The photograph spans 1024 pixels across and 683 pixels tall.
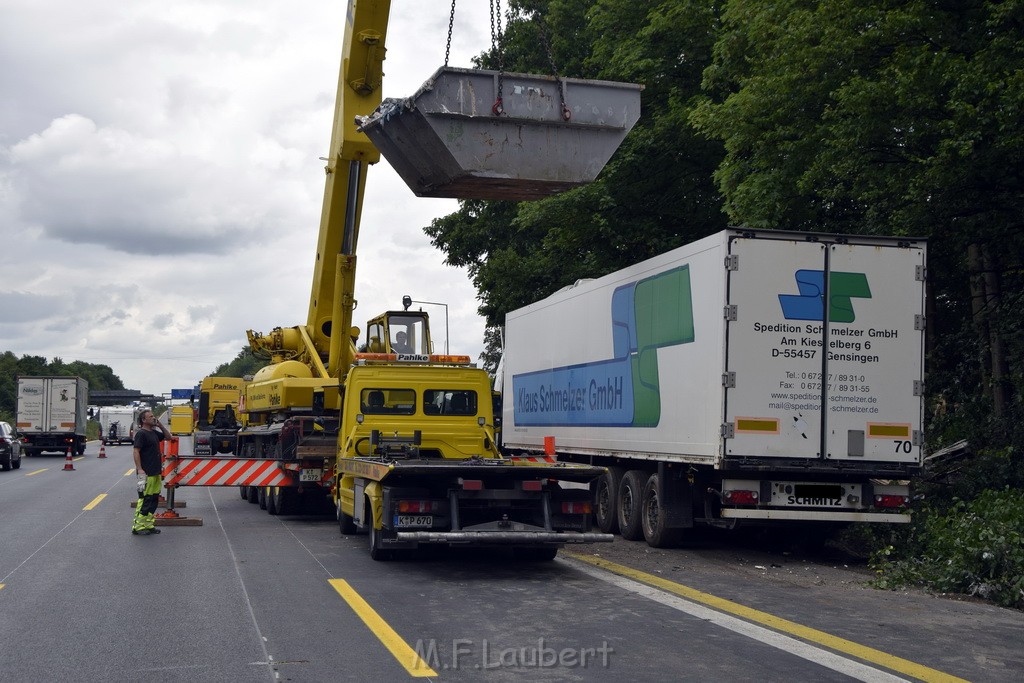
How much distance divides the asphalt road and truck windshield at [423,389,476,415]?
200cm

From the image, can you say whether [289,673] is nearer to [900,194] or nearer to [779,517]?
[779,517]

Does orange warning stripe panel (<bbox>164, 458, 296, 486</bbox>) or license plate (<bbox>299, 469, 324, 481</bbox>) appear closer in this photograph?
orange warning stripe panel (<bbox>164, 458, 296, 486</bbox>)

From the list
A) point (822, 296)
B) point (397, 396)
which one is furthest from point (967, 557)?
point (397, 396)

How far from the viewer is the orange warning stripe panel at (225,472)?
1700 centimetres

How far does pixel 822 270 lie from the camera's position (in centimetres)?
1251

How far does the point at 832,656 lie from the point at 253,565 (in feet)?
21.9

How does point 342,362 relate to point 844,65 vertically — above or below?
below

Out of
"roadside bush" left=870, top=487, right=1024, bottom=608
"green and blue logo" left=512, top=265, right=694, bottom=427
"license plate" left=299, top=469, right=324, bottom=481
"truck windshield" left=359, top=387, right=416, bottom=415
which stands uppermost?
"green and blue logo" left=512, top=265, right=694, bottom=427

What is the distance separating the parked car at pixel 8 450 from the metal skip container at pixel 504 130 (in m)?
27.6

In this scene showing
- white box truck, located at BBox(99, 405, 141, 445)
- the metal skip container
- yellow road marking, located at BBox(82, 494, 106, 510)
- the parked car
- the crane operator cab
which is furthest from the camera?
white box truck, located at BBox(99, 405, 141, 445)

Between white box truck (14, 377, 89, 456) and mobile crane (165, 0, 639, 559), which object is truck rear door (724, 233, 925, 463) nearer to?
mobile crane (165, 0, 639, 559)

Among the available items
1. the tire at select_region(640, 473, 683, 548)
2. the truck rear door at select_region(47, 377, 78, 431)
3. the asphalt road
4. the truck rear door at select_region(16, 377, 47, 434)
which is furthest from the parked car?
the tire at select_region(640, 473, 683, 548)

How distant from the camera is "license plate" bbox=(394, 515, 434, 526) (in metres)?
11.5

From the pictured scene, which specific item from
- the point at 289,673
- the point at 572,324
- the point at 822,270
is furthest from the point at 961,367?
Result: the point at 289,673
